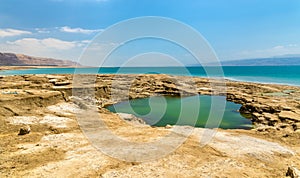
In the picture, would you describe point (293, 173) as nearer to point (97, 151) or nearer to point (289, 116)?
point (97, 151)

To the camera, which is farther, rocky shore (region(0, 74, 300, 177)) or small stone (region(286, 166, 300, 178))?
rocky shore (region(0, 74, 300, 177))

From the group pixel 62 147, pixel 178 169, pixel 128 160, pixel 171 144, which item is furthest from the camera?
pixel 171 144

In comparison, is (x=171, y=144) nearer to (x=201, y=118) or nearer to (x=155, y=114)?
(x=201, y=118)

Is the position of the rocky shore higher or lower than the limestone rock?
lower

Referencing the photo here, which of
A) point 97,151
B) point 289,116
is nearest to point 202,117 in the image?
point 289,116

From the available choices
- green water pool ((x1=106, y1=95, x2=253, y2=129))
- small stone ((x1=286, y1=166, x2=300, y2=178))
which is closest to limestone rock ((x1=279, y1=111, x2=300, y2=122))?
green water pool ((x1=106, y1=95, x2=253, y2=129))

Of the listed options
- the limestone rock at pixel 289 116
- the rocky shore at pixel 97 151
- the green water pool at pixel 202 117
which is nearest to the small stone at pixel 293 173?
the rocky shore at pixel 97 151

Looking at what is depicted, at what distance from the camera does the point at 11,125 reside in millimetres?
17984

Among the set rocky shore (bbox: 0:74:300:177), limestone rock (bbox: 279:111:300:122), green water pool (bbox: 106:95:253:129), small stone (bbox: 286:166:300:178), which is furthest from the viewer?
green water pool (bbox: 106:95:253:129)

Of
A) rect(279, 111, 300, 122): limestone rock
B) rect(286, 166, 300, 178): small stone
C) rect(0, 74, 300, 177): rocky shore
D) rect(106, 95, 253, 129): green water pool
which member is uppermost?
rect(279, 111, 300, 122): limestone rock

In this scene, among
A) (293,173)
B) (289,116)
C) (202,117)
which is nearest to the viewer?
(293,173)

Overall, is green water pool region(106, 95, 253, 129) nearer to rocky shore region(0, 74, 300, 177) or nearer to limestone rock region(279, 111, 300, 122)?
limestone rock region(279, 111, 300, 122)

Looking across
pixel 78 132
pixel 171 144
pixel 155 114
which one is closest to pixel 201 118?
pixel 155 114

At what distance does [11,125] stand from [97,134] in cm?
706
